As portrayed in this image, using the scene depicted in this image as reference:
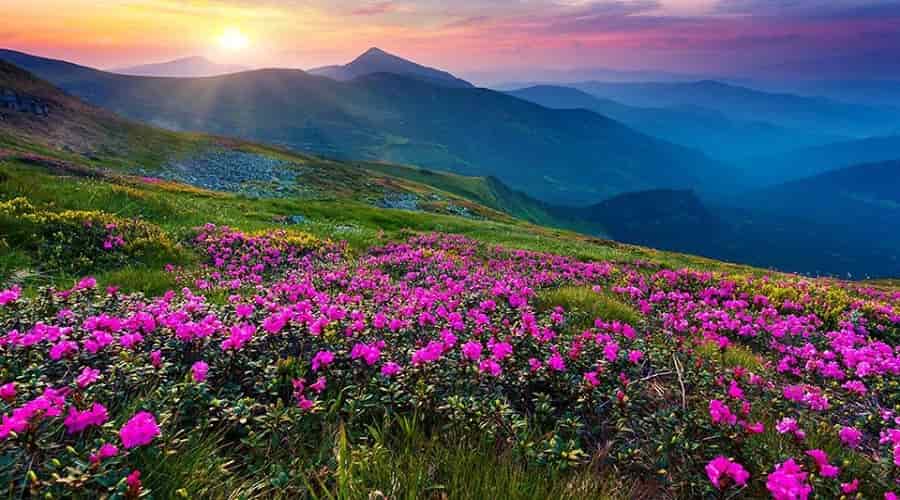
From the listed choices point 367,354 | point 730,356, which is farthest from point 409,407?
point 730,356

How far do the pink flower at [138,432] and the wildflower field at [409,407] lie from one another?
11 millimetres

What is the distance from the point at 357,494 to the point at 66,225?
1111 cm

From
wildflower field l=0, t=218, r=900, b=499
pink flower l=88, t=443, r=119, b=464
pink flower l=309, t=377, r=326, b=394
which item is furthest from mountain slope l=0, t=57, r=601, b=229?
pink flower l=88, t=443, r=119, b=464

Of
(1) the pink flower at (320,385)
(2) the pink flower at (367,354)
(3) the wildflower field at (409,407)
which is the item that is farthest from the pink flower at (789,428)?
(1) the pink flower at (320,385)

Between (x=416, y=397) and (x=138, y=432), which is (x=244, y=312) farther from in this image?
(x=138, y=432)

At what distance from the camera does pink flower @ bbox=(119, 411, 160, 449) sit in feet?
7.90

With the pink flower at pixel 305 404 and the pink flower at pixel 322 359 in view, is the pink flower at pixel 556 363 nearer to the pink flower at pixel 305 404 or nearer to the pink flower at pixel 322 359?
the pink flower at pixel 322 359

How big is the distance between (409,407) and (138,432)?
1935 millimetres

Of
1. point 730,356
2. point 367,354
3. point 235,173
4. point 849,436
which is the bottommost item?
point 235,173

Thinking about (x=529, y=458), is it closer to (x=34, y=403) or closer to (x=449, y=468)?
(x=449, y=468)

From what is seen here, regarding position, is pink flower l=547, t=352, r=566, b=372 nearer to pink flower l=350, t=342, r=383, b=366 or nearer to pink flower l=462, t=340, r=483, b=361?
pink flower l=462, t=340, r=483, b=361

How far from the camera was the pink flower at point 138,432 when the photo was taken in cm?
241

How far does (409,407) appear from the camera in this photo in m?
3.79

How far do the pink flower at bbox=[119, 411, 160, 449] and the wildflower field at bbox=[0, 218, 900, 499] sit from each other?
0.04 feet
